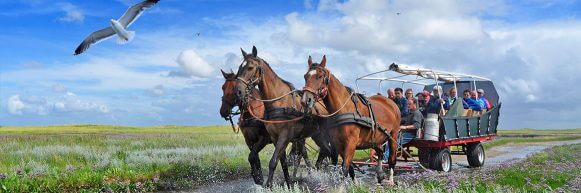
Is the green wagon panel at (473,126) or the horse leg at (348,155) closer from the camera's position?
the horse leg at (348,155)

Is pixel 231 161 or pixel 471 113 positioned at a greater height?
pixel 471 113

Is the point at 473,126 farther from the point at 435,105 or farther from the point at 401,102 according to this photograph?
the point at 401,102

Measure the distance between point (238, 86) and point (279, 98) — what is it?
0.79 m

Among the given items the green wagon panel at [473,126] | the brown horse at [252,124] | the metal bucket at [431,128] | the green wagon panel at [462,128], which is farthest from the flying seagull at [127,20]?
the green wagon panel at [473,126]

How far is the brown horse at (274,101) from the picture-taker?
9.11 meters

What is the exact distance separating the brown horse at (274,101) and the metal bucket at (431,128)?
4.03 metres

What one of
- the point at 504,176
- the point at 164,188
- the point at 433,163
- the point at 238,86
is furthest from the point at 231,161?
the point at 504,176

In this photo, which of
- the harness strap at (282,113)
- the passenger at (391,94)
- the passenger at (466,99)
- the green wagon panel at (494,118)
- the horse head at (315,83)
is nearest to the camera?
Result: the horse head at (315,83)

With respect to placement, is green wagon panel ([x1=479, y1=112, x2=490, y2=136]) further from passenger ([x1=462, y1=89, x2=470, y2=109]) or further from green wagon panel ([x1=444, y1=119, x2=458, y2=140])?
green wagon panel ([x1=444, y1=119, x2=458, y2=140])

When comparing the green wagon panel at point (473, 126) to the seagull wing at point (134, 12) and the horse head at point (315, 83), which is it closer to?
the horse head at point (315, 83)

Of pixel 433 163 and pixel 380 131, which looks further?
pixel 433 163

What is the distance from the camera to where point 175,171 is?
12758 mm

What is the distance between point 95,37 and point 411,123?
783cm

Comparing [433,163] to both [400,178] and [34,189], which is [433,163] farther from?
[34,189]
